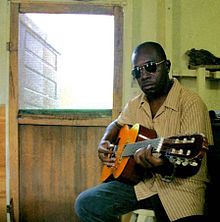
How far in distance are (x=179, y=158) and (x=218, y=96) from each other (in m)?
1.45

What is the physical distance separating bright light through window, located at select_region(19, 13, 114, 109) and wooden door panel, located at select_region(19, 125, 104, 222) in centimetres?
25

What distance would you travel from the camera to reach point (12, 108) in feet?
8.89

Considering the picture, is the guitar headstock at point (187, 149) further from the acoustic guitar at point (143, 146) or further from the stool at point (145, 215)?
the stool at point (145, 215)

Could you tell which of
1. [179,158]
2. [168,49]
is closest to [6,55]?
[168,49]

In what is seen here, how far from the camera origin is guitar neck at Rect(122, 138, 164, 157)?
62.0 inches

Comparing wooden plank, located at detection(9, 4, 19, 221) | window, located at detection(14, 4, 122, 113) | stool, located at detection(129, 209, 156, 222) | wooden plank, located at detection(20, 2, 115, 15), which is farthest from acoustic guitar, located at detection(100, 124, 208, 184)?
wooden plank, located at detection(20, 2, 115, 15)

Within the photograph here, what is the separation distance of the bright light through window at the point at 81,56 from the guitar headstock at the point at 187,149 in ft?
4.13

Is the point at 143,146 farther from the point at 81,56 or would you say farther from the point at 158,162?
the point at 81,56

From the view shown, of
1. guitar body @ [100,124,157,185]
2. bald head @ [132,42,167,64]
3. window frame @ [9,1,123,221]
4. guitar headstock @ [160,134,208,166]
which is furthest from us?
window frame @ [9,1,123,221]

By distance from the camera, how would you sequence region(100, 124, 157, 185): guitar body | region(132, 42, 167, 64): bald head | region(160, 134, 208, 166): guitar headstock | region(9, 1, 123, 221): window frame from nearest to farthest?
region(160, 134, 208, 166): guitar headstock < region(100, 124, 157, 185): guitar body < region(132, 42, 167, 64): bald head < region(9, 1, 123, 221): window frame

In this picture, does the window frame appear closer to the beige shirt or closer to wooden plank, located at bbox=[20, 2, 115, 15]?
wooden plank, located at bbox=[20, 2, 115, 15]

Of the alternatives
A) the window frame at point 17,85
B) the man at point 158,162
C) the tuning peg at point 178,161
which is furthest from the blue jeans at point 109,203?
the window frame at point 17,85

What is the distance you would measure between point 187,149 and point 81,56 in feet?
5.01

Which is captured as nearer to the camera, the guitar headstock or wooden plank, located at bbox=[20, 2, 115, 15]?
the guitar headstock
